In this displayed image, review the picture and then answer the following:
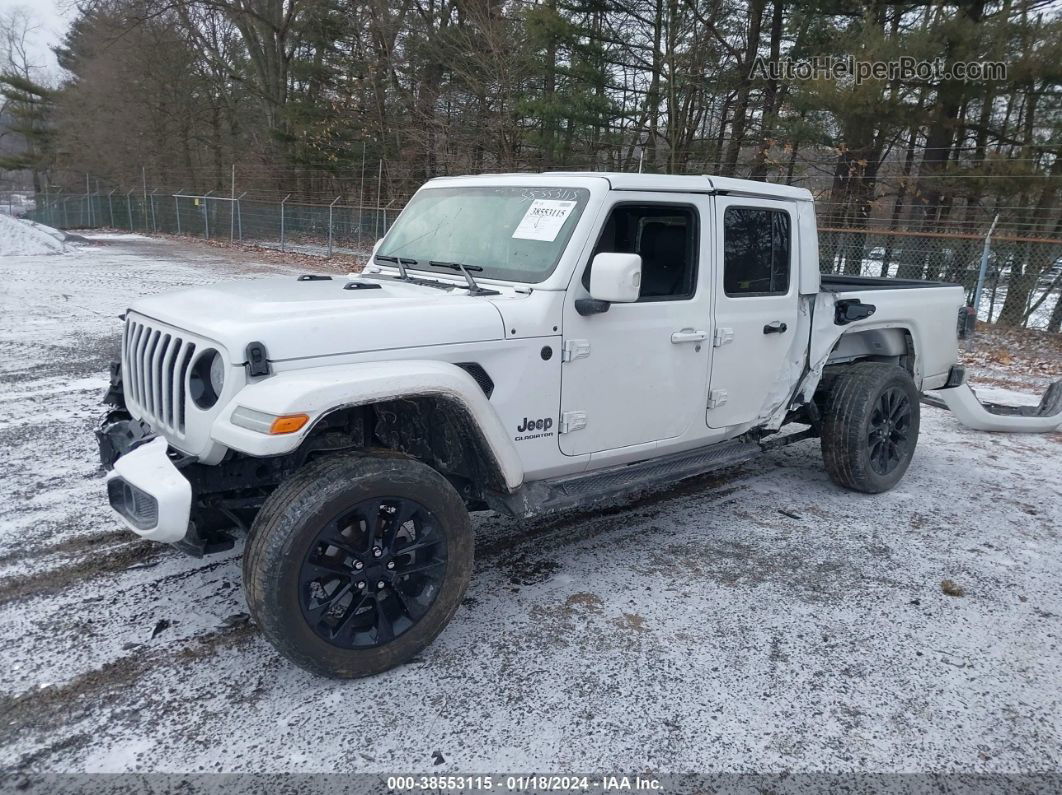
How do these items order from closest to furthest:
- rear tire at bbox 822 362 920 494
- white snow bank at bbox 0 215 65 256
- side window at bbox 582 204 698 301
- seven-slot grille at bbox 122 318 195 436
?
seven-slot grille at bbox 122 318 195 436 < side window at bbox 582 204 698 301 < rear tire at bbox 822 362 920 494 < white snow bank at bbox 0 215 65 256

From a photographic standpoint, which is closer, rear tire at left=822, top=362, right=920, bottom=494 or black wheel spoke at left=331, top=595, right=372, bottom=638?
black wheel spoke at left=331, top=595, right=372, bottom=638

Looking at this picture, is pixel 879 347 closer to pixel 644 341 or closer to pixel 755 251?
pixel 755 251

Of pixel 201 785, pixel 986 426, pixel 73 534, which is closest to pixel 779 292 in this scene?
pixel 986 426

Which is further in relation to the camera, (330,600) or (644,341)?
(644,341)

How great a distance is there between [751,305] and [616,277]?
1380mm

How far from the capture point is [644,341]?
371cm

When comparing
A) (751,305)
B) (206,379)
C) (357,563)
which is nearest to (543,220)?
(751,305)

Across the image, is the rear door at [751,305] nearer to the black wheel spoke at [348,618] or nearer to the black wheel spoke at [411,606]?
the black wheel spoke at [411,606]

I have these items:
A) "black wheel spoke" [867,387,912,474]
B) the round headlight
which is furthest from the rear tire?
the round headlight

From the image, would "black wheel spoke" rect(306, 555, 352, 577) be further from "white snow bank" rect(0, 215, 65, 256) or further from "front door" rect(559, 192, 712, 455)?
"white snow bank" rect(0, 215, 65, 256)

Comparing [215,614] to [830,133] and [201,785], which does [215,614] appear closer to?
[201,785]

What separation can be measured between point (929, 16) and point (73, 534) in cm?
1323

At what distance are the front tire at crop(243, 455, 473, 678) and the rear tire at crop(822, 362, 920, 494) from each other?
9.60 ft

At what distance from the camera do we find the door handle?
3.83 metres
